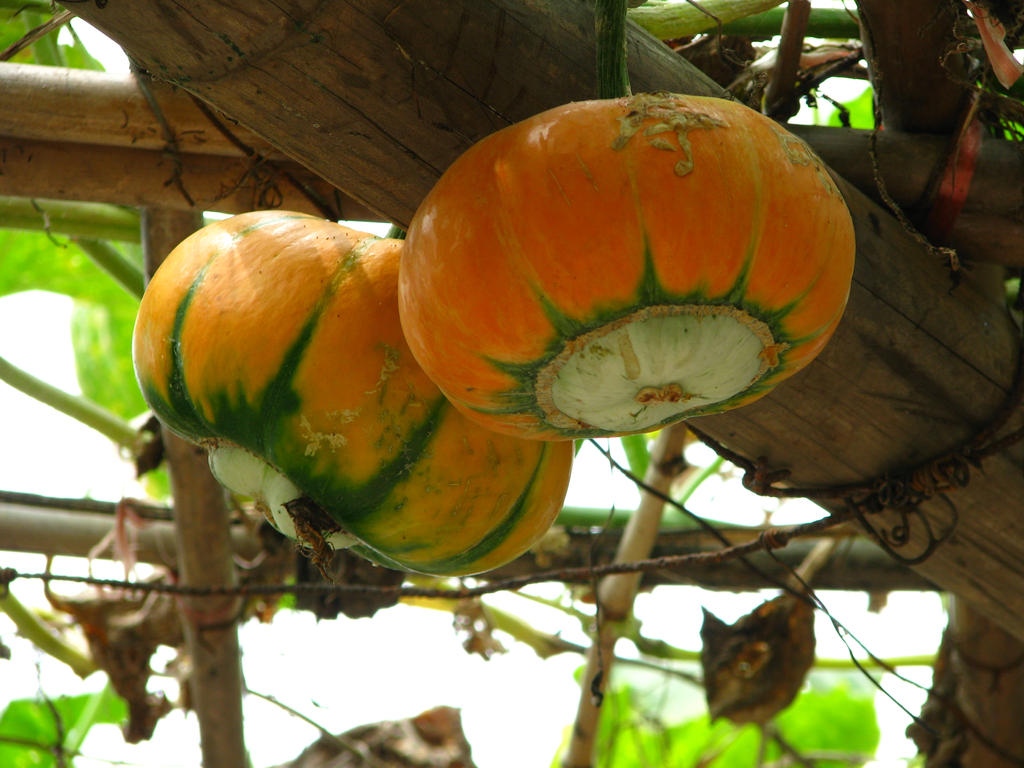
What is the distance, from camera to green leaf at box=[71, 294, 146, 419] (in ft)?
8.26

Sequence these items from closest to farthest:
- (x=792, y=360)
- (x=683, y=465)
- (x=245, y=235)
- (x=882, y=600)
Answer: (x=792, y=360)
(x=245, y=235)
(x=683, y=465)
(x=882, y=600)

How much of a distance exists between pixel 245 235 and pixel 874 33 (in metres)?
0.67

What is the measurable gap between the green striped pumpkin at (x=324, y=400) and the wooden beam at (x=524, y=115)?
0.09 metres

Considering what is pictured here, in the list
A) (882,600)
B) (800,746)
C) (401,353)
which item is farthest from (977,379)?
(800,746)

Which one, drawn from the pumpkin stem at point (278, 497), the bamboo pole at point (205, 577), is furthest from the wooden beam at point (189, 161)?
the pumpkin stem at point (278, 497)

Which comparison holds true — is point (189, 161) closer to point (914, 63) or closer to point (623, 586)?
point (914, 63)

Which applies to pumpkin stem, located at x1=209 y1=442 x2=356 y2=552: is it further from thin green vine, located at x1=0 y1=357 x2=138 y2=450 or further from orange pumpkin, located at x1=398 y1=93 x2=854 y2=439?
thin green vine, located at x1=0 y1=357 x2=138 y2=450

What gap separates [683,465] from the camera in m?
1.67

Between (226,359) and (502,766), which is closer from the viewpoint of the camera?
(226,359)

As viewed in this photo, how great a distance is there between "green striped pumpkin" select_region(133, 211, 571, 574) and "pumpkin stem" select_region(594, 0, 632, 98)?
0.25 metres

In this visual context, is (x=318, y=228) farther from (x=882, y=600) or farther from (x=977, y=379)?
(x=882, y=600)

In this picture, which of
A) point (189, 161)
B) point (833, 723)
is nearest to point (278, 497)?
point (189, 161)

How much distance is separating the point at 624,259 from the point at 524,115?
25 cm

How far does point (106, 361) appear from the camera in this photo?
2.53 m
